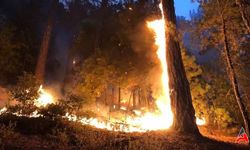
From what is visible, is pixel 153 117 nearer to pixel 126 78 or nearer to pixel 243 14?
pixel 126 78

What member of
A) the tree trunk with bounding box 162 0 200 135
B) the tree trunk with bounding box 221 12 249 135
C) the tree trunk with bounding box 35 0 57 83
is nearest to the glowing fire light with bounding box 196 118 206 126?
the tree trunk with bounding box 162 0 200 135

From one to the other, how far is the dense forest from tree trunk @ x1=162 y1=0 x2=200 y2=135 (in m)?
0.04

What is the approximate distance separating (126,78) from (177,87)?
798cm

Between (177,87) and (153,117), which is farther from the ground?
(177,87)

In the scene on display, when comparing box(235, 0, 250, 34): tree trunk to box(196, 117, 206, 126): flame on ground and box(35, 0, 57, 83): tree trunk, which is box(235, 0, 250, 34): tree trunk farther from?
box(35, 0, 57, 83): tree trunk

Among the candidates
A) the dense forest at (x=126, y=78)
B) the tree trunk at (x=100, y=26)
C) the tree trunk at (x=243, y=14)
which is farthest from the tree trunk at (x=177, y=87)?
the tree trunk at (x=100, y=26)

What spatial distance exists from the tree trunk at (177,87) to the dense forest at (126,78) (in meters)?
0.04

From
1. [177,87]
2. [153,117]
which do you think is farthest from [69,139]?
[153,117]

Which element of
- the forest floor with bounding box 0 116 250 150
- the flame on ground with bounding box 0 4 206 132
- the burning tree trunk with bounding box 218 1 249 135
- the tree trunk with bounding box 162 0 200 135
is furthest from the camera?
the tree trunk with bounding box 162 0 200 135

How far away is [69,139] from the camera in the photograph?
333 inches

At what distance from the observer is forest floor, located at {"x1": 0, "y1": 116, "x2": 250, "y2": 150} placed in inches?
302

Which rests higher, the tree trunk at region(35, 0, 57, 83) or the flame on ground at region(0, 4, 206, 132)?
the tree trunk at region(35, 0, 57, 83)

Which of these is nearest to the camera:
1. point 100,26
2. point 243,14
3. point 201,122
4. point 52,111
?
point 52,111

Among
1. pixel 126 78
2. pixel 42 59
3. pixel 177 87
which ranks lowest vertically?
pixel 177 87
